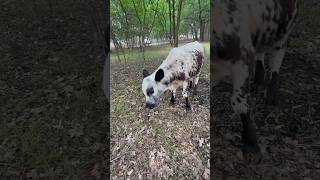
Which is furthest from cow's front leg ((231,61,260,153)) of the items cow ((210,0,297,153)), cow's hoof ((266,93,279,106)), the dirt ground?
cow's hoof ((266,93,279,106))

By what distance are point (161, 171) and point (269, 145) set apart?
2434 mm

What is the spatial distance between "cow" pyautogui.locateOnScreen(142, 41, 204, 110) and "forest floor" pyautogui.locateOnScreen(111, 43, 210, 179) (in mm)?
48

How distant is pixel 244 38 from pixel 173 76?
113 centimetres

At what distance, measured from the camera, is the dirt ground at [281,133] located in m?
4.38

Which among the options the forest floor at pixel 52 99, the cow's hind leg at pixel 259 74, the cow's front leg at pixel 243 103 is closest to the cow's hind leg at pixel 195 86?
the cow's front leg at pixel 243 103

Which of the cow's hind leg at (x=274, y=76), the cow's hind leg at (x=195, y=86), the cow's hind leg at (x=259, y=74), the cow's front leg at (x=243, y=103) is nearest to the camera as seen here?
the cow's hind leg at (x=195, y=86)

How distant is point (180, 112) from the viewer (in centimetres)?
275

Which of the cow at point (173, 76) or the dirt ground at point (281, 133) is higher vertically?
the cow at point (173, 76)

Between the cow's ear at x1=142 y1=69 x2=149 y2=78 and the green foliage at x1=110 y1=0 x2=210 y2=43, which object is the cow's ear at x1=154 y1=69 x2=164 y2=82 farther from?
the green foliage at x1=110 y1=0 x2=210 y2=43

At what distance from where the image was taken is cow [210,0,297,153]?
3.54 metres

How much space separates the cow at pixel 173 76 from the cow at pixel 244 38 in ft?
2.10

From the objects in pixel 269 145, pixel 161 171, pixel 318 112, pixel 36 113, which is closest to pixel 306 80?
pixel 318 112

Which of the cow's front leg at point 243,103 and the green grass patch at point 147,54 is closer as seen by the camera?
the green grass patch at point 147,54

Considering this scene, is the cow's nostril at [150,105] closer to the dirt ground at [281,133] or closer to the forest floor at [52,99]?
the dirt ground at [281,133]
